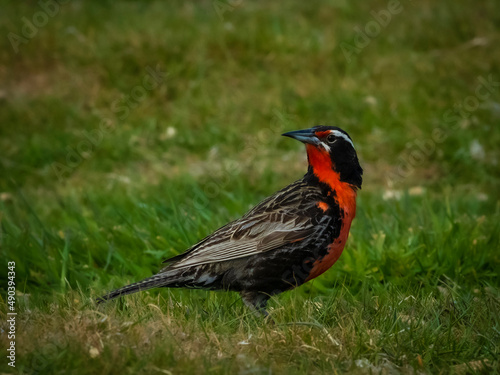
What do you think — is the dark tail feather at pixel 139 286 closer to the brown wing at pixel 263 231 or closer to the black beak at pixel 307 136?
the brown wing at pixel 263 231

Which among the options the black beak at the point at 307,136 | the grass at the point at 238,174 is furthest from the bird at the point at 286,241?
the grass at the point at 238,174

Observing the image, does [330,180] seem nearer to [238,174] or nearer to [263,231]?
[263,231]

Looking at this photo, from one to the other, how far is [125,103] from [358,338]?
7.89 m

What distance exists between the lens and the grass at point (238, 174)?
14.3 ft

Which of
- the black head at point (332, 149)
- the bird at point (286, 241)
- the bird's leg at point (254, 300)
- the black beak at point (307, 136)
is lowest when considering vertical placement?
the bird's leg at point (254, 300)

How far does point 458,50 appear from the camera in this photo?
1213 cm

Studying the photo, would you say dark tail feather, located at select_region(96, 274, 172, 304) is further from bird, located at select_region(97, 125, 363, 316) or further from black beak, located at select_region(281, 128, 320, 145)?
black beak, located at select_region(281, 128, 320, 145)

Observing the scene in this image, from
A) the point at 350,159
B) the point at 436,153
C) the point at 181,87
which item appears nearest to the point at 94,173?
the point at 181,87

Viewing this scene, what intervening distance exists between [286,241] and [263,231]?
0.76 ft

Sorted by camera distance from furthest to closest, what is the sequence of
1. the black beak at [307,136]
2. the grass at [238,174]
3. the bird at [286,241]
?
the black beak at [307,136]
the bird at [286,241]
the grass at [238,174]

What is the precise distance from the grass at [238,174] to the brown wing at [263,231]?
1.18 ft

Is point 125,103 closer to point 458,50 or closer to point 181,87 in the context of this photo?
point 181,87

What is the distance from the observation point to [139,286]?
5.00 metres

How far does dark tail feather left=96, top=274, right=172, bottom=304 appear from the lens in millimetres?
4879
